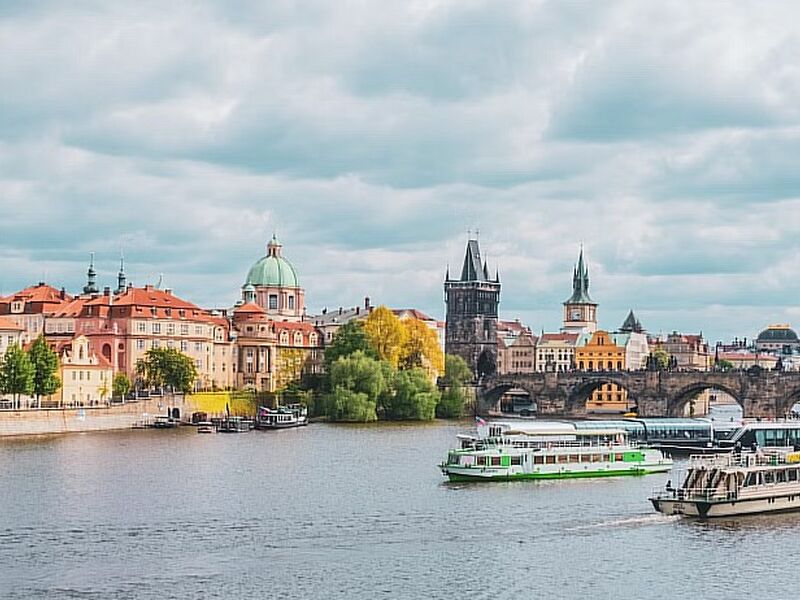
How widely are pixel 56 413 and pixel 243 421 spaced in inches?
737

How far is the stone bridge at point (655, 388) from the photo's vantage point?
149250 millimetres

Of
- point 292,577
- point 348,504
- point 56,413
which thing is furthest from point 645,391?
point 292,577

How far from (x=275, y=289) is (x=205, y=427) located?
244ft

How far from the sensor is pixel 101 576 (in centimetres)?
5047

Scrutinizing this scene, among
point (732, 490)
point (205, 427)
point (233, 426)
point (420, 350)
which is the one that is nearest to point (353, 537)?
point (732, 490)

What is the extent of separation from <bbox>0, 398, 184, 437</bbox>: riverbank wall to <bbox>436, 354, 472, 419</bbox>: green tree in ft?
103

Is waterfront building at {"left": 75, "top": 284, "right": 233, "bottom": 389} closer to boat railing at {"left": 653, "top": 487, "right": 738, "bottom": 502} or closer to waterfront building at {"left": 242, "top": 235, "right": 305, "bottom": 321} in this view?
waterfront building at {"left": 242, "top": 235, "right": 305, "bottom": 321}

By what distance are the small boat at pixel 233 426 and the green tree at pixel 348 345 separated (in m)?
22.1

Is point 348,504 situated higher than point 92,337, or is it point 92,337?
point 92,337

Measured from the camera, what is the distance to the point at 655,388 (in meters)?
A: 159

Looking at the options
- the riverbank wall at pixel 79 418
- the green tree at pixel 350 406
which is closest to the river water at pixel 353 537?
the riverbank wall at pixel 79 418

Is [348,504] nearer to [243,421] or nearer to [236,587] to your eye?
[236,587]

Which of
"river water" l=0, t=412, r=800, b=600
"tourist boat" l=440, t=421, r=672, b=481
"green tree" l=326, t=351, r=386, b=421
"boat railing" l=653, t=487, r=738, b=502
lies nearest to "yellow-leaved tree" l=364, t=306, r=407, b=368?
"green tree" l=326, t=351, r=386, b=421

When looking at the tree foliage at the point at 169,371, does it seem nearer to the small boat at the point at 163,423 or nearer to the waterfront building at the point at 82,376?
the waterfront building at the point at 82,376
